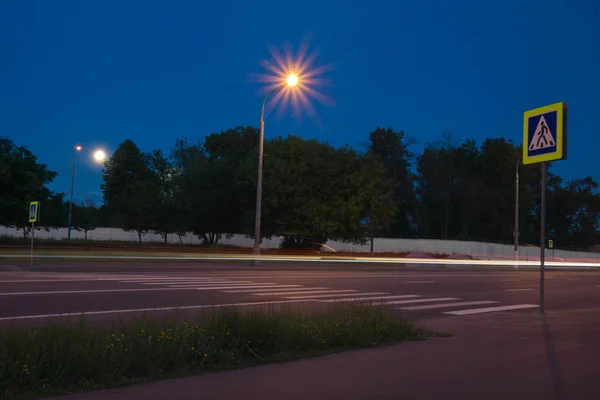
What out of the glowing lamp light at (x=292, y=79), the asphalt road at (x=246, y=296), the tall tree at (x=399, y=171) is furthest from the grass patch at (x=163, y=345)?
the tall tree at (x=399, y=171)

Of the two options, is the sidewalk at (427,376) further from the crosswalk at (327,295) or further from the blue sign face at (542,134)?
the crosswalk at (327,295)

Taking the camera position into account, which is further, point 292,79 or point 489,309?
point 292,79

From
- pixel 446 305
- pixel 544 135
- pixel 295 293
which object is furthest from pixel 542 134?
pixel 295 293

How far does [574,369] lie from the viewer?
25.1 feet

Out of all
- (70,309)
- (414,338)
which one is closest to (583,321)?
(414,338)

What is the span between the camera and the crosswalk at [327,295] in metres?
15.6

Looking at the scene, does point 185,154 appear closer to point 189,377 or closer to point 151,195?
point 151,195

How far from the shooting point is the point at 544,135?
42.8 feet

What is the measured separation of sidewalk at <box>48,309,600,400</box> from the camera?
20.0 ft

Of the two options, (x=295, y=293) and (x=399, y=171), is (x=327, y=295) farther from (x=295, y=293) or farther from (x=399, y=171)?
(x=399, y=171)

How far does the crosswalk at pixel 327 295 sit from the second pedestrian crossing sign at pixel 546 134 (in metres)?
4.02

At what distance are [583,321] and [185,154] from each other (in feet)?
241

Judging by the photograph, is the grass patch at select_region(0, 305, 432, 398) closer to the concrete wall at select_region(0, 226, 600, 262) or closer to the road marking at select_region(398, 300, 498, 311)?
the road marking at select_region(398, 300, 498, 311)

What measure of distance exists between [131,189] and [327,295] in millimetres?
49039
